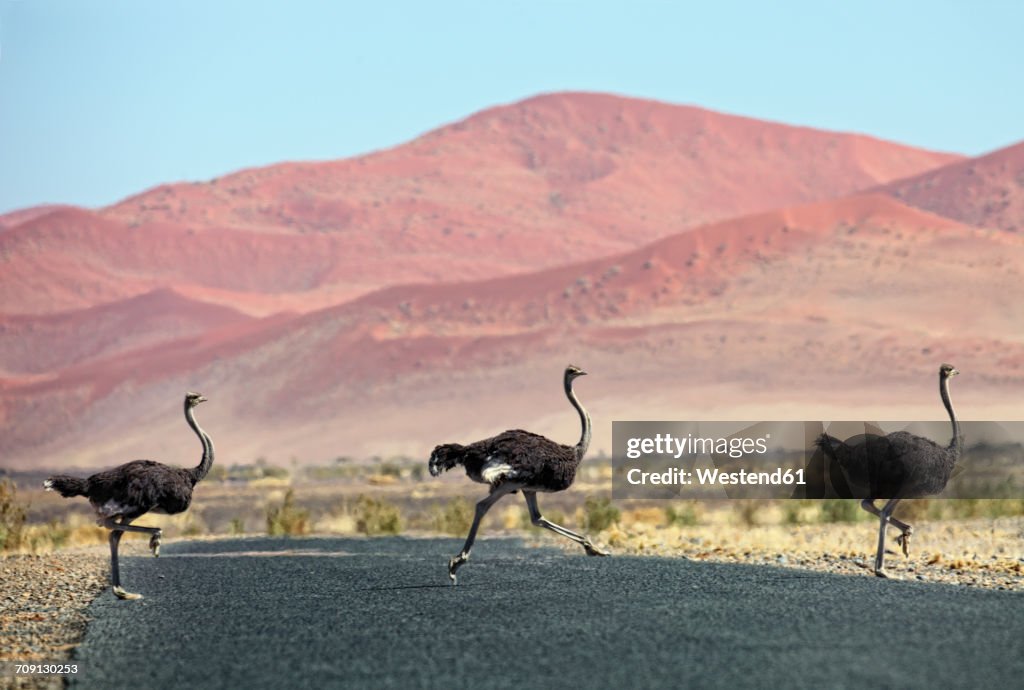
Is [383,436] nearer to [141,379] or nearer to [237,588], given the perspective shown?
[141,379]

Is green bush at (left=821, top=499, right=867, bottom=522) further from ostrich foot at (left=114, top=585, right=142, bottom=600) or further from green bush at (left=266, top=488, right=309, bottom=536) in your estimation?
ostrich foot at (left=114, top=585, right=142, bottom=600)

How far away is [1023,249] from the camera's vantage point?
306ft

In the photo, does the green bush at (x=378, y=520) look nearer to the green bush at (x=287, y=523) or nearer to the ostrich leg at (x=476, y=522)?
the green bush at (x=287, y=523)

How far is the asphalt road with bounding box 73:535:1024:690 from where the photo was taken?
10.4m

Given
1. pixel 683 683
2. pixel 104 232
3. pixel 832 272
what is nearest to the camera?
pixel 683 683

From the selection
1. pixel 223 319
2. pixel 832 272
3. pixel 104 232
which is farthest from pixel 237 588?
pixel 104 232

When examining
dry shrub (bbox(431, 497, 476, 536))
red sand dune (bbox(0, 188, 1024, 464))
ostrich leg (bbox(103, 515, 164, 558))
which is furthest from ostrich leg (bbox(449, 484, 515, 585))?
red sand dune (bbox(0, 188, 1024, 464))

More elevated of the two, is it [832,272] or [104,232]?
[104,232]

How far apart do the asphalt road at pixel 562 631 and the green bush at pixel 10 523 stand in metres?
8.48

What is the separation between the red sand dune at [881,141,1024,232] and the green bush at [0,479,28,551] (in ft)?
315

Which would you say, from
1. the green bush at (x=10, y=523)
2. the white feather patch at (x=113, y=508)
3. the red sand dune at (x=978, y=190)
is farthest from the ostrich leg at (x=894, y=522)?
the red sand dune at (x=978, y=190)

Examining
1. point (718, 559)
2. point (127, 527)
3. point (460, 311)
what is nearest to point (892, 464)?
point (718, 559)

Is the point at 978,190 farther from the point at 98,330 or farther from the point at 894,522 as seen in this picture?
the point at 894,522

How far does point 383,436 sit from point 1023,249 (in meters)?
40.1
